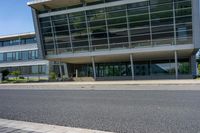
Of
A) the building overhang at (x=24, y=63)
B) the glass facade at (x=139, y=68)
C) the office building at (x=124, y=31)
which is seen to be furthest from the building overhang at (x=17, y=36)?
the office building at (x=124, y=31)

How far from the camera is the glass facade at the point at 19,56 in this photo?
56.4 m

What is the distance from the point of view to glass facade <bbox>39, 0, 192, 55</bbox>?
31406 mm

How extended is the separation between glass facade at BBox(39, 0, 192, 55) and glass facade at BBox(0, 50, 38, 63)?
18.7 meters

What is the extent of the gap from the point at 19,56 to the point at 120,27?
3403 cm

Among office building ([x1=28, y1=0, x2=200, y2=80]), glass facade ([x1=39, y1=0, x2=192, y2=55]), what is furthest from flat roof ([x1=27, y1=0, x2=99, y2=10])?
glass facade ([x1=39, y1=0, x2=192, y2=55])

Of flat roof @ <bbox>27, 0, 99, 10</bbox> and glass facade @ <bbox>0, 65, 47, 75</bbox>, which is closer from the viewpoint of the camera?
flat roof @ <bbox>27, 0, 99, 10</bbox>

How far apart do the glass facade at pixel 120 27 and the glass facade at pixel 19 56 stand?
18706 mm

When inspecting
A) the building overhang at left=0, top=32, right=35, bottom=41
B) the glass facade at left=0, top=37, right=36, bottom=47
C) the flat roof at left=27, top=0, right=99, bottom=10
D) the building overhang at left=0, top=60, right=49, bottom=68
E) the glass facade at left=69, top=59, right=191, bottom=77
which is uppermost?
the flat roof at left=27, top=0, right=99, bottom=10

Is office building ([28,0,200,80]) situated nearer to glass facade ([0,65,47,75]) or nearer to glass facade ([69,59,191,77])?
glass facade ([69,59,191,77])

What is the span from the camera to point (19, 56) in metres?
58.3

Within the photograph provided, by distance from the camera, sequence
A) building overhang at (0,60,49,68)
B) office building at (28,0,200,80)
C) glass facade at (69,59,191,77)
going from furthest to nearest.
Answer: building overhang at (0,60,49,68) < glass facade at (69,59,191,77) < office building at (28,0,200,80)

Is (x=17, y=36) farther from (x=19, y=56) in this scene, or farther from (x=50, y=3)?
(x=50, y=3)

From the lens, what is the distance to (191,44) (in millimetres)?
30562

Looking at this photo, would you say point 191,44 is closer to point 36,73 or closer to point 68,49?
point 68,49
